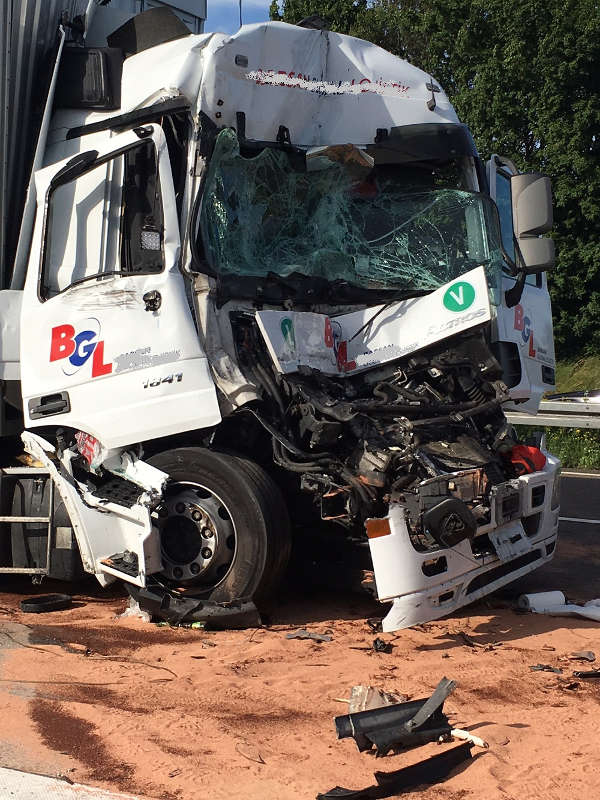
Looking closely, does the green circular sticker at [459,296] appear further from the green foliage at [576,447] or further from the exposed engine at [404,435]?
the green foliage at [576,447]

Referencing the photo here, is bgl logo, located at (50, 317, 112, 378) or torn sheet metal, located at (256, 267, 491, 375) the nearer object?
bgl logo, located at (50, 317, 112, 378)

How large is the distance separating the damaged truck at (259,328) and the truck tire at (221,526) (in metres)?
0.01

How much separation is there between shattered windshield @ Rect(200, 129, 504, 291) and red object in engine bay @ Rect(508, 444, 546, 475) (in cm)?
113

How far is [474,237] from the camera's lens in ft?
23.5

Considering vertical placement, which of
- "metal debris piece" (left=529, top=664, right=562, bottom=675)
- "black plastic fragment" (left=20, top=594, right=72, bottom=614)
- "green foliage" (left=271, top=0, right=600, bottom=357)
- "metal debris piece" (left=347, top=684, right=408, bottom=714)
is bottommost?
"metal debris piece" (left=529, top=664, right=562, bottom=675)

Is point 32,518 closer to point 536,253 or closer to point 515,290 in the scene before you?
point 515,290

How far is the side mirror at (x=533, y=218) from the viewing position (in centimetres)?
713

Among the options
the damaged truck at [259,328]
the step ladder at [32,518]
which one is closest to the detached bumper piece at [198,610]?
the damaged truck at [259,328]

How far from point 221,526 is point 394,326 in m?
1.76

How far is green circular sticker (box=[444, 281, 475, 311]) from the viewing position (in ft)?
22.1

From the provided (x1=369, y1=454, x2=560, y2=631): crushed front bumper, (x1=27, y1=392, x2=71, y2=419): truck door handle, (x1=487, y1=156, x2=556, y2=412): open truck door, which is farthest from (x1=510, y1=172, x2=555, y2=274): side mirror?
(x1=27, y1=392, x2=71, y2=419): truck door handle

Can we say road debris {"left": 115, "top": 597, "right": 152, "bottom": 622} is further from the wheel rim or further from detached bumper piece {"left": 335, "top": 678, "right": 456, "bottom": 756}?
detached bumper piece {"left": 335, "top": 678, "right": 456, "bottom": 756}

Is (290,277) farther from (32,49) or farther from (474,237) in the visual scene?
(32,49)

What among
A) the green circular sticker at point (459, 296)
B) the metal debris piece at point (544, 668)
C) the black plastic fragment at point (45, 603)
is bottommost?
the metal debris piece at point (544, 668)
